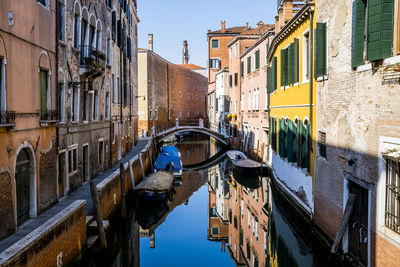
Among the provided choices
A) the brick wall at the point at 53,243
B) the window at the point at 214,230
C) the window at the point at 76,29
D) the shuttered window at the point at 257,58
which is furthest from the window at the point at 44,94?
the shuttered window at the point at 257,58

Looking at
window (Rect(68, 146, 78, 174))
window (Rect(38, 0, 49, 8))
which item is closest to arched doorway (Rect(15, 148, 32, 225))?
window (Rect(68, 146, 78, 174))

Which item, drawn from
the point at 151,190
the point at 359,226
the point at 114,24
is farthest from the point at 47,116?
the point at 114,24

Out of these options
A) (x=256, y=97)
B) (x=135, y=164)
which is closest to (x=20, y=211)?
(x=135, y=164)

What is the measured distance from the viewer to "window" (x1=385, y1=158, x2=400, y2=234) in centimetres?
545

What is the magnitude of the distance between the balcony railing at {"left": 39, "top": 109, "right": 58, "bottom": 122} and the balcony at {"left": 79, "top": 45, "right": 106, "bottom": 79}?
2.59 metres

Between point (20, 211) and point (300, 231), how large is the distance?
641 centimetres

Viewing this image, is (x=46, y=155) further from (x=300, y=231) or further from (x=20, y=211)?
(x=300, y=231)

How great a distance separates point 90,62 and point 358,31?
8.08 m

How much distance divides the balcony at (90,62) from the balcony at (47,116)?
2.59 metres

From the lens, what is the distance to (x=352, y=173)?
6.90 metres

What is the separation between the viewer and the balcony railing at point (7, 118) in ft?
23.0

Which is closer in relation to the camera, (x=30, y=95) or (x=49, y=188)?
(x=30, y=95)

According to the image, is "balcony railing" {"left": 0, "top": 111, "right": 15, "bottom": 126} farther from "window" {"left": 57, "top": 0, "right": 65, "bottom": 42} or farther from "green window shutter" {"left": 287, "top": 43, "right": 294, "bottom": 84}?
"green window shutter" {"left": 287, "top": 43, "right": 294, "bottom": 84}

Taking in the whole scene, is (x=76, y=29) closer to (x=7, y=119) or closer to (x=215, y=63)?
(x=7, y=119)
